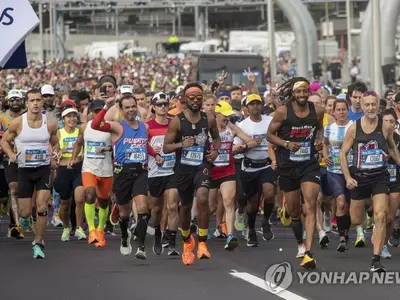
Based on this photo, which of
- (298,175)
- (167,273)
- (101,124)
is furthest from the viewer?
(101,124)

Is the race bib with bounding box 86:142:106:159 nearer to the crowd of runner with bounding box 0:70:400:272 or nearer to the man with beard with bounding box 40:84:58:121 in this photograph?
the crowd of runner with bounding box 0:70:400:272

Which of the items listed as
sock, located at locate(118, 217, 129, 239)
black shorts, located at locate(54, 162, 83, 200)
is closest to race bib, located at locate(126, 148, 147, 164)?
sock, located at locate(118, 217, 129, 239)

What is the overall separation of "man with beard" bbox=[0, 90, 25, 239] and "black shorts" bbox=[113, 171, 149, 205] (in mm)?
2904

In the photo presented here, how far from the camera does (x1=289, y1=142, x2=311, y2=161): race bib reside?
1498 centimetres

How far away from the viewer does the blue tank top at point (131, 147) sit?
52.2 feet

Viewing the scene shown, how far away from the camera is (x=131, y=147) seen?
1595cm

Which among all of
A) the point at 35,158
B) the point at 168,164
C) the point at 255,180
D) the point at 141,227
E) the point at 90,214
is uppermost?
the point at 35,158

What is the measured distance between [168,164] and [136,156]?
1.48 feet

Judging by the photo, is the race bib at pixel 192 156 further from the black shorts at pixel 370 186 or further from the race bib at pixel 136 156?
the black shorts at pixel 370 186

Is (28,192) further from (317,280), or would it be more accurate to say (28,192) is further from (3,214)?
(3,214)

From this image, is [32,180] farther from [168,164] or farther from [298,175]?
[298,175]

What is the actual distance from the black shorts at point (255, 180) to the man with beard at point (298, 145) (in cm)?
294

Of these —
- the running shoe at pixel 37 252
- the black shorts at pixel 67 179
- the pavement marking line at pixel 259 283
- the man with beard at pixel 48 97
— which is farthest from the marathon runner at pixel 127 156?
the man with beard at pixel 48 97

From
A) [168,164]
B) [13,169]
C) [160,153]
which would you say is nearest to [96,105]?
[13,169]
